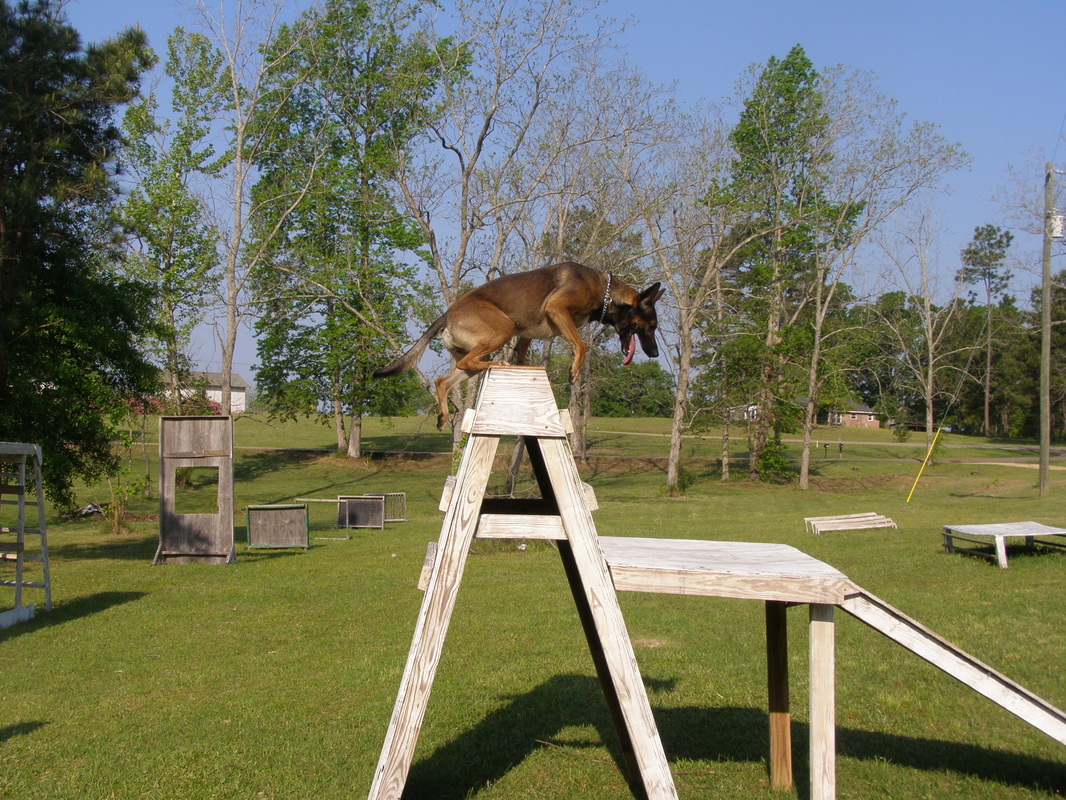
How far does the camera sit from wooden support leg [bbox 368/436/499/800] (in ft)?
12.5

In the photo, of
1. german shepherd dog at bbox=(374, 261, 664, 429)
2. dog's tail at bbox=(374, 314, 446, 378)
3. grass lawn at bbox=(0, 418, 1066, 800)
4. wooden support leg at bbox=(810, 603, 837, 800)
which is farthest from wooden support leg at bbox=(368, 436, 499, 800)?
wooden support leg at bbox=(810, 603, 837, 800)

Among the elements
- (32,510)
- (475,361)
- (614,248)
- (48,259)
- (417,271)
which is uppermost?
(417,271)

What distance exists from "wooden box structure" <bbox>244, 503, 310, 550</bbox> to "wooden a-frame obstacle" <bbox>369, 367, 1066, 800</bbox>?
14976 millimetres

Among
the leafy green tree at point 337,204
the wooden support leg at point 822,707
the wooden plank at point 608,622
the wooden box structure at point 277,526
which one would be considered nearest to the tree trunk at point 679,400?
the leafy green tree at point 337,204

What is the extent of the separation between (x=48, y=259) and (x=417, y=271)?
2669 cm

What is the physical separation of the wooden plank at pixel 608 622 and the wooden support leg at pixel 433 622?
0.34 metres

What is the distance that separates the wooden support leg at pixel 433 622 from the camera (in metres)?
3.82

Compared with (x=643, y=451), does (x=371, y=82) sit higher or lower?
higher

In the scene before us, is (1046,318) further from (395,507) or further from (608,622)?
(608,622)

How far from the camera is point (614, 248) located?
2198 cm

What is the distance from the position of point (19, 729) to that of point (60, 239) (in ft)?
36.0

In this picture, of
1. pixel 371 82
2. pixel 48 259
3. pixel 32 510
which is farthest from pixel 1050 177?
pixel 32 510

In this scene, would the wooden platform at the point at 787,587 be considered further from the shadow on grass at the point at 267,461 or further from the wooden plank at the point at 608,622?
the shadow on grass at the point at 267,461

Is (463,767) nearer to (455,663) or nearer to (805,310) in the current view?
(455,663)
